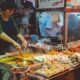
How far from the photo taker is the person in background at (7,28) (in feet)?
10.5

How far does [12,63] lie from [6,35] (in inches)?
21.7

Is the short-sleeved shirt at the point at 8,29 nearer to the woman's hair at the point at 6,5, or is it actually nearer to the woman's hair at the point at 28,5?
the woman's hair at the point at 6,5

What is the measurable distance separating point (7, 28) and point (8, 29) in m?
0.03

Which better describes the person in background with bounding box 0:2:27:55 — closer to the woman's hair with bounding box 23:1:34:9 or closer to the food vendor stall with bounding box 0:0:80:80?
the food vendor stall with bounding box 0:0:80:80

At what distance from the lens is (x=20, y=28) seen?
11.9 ft

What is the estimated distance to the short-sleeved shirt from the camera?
10.7 ft

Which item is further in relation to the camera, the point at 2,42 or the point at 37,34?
the point at 37,34

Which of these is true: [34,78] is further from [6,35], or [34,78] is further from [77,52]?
[77,52]

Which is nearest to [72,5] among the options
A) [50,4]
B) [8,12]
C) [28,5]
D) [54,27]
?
[50,4]

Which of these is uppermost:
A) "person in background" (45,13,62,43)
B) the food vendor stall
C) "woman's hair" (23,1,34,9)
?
"woman's hair" (23,1,34,9)

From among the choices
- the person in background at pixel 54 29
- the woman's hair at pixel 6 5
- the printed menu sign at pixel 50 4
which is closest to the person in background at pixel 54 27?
the person in background at pixel 54 29

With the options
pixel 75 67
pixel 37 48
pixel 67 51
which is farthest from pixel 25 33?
pixel 75 67

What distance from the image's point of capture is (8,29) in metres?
3.33

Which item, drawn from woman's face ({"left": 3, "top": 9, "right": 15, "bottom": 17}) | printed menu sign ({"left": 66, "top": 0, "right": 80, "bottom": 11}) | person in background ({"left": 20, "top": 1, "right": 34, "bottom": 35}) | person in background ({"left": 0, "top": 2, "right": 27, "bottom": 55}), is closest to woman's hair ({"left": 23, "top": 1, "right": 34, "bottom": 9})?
person in background ({"left": 20, "top": 1, "right": 34, "bottom": 35})
